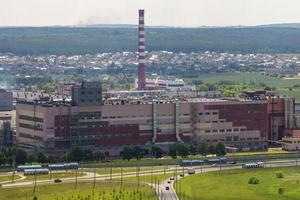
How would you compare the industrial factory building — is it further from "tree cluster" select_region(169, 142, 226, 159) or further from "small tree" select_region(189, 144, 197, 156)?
"small tree" select_region(189, 144, 197, 156)

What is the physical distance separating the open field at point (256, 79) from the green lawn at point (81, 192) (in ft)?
209

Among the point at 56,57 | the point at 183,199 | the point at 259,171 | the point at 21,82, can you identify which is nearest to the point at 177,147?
the point at 259,171

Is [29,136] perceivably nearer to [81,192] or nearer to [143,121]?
[143,121]

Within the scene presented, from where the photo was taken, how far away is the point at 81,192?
54.0 metres

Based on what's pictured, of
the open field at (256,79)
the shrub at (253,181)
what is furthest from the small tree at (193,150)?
the open field at (256,79)

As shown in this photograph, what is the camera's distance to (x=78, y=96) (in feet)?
237

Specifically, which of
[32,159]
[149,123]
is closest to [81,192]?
[32,159]

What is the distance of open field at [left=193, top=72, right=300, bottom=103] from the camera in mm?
126613

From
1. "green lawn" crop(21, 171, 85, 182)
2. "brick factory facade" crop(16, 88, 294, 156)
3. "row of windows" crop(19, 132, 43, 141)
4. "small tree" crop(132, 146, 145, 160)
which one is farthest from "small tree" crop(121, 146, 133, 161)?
"green lawn" crop(21, 171, 85, 182)

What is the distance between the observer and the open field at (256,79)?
126613 mm

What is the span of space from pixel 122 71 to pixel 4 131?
86.8 metres

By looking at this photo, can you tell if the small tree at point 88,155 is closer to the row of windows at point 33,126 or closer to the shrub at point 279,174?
the row of windows at point 33,126

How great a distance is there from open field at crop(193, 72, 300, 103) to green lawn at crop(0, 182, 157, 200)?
63.8m

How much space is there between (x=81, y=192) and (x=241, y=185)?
7870 mm
